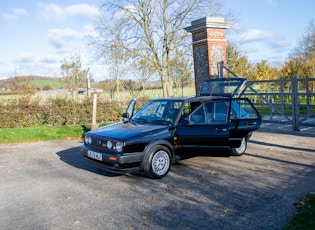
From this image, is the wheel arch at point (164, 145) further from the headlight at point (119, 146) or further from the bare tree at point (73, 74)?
the bare tree at point (73, 74)

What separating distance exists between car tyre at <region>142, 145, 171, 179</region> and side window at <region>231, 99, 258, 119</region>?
2108 millimetres

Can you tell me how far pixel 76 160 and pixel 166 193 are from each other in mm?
3737

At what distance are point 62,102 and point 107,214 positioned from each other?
10.4 m

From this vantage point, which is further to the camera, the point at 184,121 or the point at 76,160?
the point at 76,160

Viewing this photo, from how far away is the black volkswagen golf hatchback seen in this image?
610 centimetres

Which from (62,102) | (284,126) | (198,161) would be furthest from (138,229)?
(62,102)

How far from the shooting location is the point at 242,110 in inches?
306

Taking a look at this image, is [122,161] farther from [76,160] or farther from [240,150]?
[240,150]

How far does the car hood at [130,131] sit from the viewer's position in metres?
6.18

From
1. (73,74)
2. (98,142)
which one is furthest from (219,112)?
(73,74)

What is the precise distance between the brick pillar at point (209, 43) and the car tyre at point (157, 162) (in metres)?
6.75

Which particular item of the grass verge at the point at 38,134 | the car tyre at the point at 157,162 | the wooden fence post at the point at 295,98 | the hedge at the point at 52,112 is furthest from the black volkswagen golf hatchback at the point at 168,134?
the hedge at the point at 52,112

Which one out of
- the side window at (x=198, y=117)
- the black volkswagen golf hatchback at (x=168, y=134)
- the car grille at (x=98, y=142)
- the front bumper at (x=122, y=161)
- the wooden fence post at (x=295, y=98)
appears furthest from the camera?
the wooden fence post at (x=295, y=98)

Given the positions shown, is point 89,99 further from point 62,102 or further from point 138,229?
point 138,229
